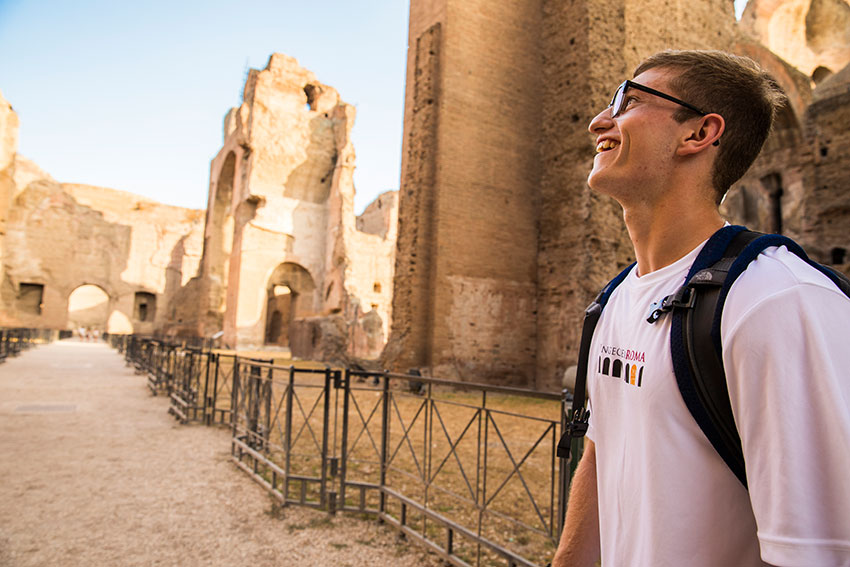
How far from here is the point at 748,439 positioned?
2.40 feet

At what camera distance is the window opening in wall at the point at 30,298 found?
29405 millimetres

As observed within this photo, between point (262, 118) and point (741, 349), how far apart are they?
25.2 m

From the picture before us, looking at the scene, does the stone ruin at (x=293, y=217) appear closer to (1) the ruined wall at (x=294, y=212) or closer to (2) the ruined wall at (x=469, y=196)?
(1) the ruined wall at (x=294, y=212)

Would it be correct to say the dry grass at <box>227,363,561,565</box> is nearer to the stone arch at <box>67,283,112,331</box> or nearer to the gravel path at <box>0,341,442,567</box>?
the gravel path at <box>0,341,442,567</box>

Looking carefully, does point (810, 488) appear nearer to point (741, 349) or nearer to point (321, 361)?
point (741, 349)

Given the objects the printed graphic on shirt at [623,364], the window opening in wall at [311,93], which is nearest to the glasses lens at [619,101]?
the printed graphic on shirt at [623,364]

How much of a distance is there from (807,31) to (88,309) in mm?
42790

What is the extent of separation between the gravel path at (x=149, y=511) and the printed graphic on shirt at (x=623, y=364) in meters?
2.53

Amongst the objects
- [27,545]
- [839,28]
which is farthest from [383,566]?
[839,28]

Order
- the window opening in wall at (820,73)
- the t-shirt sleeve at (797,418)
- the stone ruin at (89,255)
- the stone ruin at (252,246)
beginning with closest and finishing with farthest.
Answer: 1. the t-shirt sleeve at (797,418)
2. the window opening in wall at (820,73)
3. the stone ruin at (252,246)
4. the stone ruin at (89,255)

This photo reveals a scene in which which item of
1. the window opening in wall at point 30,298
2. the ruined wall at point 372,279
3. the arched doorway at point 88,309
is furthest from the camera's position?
the arched doorway at point 88,309

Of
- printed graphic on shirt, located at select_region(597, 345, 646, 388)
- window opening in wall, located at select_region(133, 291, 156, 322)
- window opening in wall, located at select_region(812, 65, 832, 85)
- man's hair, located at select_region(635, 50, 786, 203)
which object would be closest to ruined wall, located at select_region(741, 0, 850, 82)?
window opening in wall, located at select_region(812, 65, 832, 85)

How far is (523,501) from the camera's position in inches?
161

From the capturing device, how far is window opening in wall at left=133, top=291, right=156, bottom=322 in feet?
114
